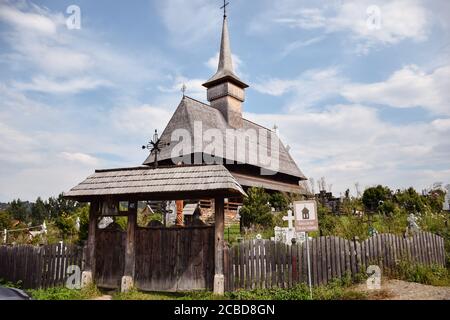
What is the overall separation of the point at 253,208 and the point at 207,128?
32.1 ft

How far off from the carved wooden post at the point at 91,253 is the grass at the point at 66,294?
41cm

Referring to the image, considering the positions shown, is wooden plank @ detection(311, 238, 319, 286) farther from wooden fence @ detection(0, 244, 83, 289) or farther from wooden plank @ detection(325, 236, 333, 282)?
wooden fence @ detection(0, 244, 83, 289)

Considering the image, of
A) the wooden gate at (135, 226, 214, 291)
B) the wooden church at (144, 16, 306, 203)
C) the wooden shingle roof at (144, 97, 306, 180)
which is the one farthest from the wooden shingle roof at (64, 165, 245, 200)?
the wooden shingle roof at (144, 97, 306, 180)

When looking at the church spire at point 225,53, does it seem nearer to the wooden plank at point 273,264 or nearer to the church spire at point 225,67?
the church spire at point 225,67

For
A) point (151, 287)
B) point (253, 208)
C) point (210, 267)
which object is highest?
point (253, 208)

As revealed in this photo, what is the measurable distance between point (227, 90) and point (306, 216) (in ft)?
73.8

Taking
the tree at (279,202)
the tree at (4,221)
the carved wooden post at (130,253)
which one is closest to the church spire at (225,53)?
the tree at (279,202)

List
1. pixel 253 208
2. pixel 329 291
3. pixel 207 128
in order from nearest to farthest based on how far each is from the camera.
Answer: pixel 329 291 → pixel 253 208 → pixel 207 128

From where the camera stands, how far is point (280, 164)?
31.8 metres

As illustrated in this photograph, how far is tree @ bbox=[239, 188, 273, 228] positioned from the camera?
17.5 metres

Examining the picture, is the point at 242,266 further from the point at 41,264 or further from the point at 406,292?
the point at 41,264

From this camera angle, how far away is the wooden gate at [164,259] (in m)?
9.46
